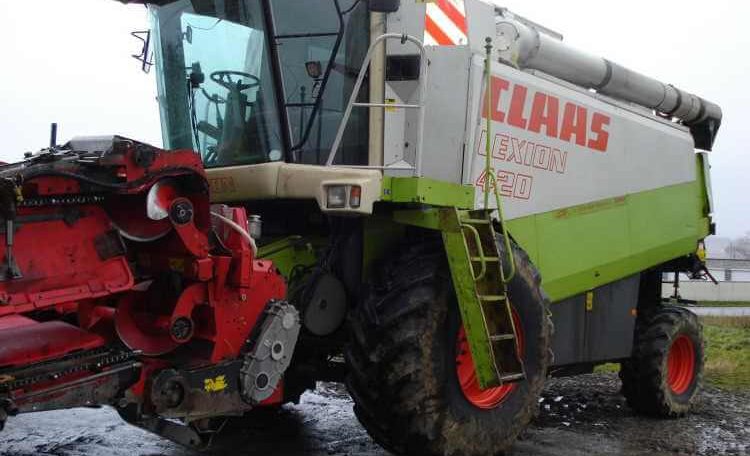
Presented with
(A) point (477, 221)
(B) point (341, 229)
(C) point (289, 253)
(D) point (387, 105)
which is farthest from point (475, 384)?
(D) point (387, 105)

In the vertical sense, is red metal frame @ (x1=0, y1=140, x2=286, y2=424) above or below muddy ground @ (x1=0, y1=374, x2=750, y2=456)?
above

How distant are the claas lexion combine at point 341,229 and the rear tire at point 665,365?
0.34ft

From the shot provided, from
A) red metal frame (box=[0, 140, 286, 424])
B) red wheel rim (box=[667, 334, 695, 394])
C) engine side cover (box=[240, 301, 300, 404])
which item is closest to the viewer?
red metal frame (box=[0, 140, 286, 424])

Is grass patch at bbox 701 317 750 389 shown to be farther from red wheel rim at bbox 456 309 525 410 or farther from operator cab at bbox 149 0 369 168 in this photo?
operator cab at bbox 149 0 369 168

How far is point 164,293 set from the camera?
12.9 ft

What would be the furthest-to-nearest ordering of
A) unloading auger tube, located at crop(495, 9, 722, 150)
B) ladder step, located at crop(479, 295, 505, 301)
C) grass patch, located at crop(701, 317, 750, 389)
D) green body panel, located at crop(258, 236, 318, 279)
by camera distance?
1. grass patch, located at crop(701, 317, 750, 389)
2. unloading auger tube, located at crop(495, 9, 722, 150)
3. green body panel, located at crop(258, 236, 318, 279)
4. ladder step, located at crop(479, 295, 505, 301)

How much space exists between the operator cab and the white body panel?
67cm

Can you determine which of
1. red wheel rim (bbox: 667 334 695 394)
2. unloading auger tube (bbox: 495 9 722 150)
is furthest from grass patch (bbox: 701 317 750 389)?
unloading auger tube (bbox: 495 9 722 150)

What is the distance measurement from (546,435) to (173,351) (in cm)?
318

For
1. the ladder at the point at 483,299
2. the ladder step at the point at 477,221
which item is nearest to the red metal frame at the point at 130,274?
the ladder at the point at 483,299

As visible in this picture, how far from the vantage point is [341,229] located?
476cm

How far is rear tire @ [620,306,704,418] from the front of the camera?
6.92m

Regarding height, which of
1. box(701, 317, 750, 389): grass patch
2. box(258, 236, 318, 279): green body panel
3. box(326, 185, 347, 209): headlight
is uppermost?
box(326, 185, 347, 209): headlight

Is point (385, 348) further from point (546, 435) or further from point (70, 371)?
point (546, 435)
